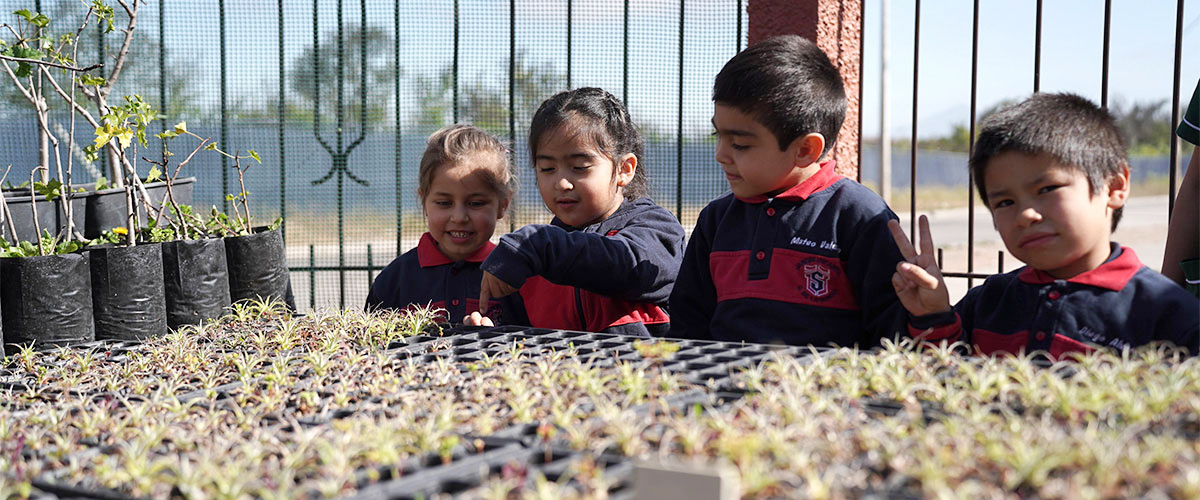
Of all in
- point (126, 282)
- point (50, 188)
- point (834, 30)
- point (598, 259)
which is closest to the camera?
point (598, 259)

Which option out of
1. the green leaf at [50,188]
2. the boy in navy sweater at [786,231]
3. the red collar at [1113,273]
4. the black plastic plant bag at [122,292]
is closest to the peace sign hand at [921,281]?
the boy in navy sweater at [786,231]

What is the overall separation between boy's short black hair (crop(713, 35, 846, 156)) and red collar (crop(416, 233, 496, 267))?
1.13 meters

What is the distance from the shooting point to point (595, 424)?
1.33m

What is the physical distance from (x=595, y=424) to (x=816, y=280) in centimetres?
133

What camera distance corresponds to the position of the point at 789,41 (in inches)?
110

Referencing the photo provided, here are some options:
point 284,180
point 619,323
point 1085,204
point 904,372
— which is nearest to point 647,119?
point 284,180

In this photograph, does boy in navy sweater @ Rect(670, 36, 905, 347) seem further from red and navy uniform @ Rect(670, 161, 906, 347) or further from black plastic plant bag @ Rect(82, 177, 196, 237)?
black plastic plant bag @ Rect(82, 177, 196, 237)

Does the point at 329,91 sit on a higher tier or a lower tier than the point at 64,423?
higher

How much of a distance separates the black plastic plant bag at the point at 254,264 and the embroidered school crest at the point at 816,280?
2.32 metres

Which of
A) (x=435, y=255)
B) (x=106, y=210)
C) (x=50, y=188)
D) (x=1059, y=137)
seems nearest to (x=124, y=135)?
(x=50, y=188)

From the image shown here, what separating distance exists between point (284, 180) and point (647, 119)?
2364 mm

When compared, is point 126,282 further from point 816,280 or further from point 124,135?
point 816,280

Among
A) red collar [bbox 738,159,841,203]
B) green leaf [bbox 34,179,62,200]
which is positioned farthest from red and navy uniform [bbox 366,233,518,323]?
green leaf [bbox 34,179,62,200]

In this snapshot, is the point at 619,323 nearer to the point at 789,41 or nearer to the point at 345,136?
the point at 789,41
